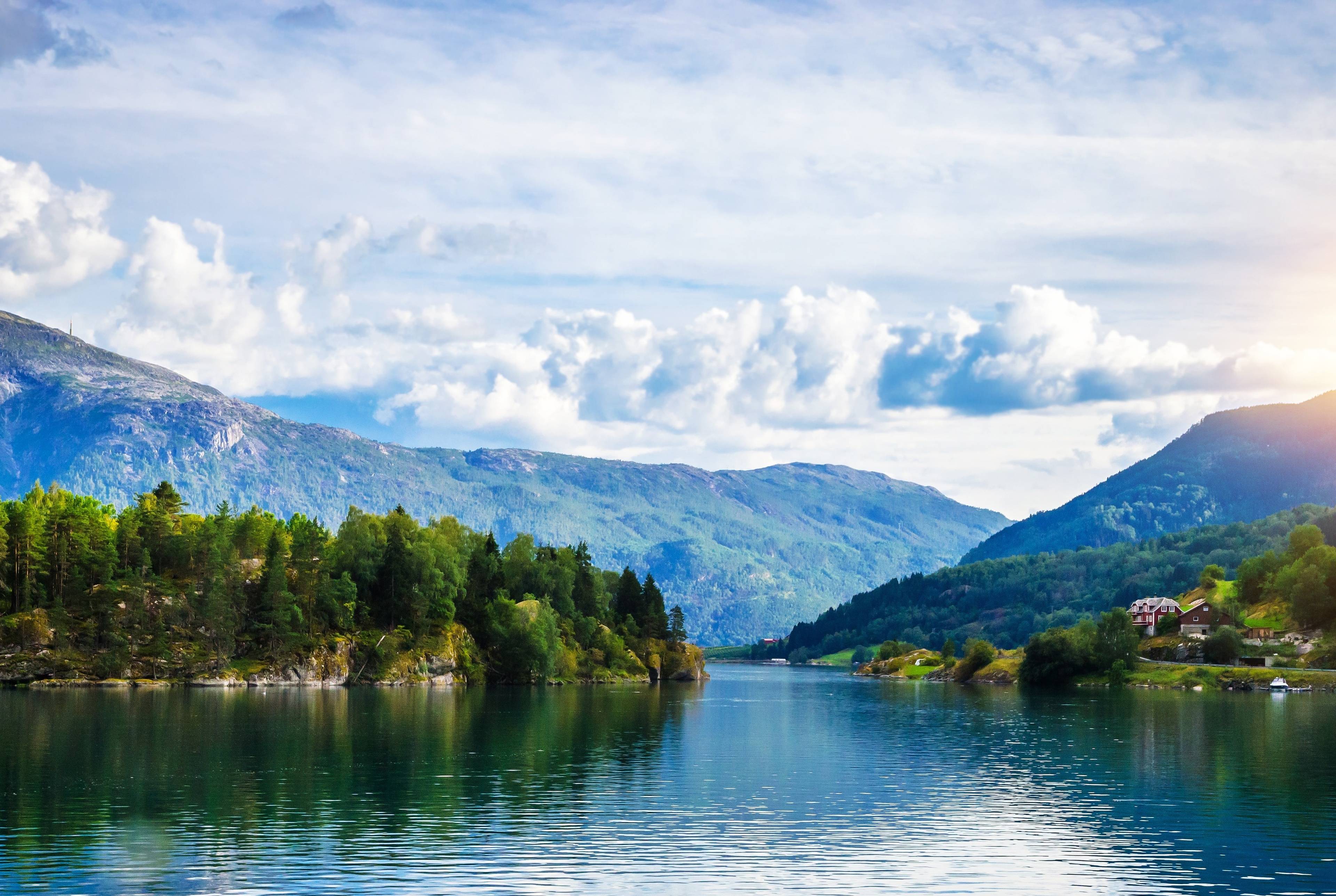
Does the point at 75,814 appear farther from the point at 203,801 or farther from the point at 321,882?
the point at 321,882

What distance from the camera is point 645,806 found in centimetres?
6344

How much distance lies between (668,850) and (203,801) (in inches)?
966

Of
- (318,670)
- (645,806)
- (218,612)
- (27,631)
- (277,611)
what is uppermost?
(218,612)

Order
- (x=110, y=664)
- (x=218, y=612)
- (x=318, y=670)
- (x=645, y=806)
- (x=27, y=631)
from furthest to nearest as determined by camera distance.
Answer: (x=318, y=670)
(x=218, y=612)
(x=110, y=664)
(x=27, y=631)
(x=645, y=806)

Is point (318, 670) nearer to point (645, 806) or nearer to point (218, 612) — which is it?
point (218, 612)

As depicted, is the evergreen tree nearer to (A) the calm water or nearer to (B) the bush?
(B) the bush

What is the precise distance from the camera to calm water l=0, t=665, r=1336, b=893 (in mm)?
45562

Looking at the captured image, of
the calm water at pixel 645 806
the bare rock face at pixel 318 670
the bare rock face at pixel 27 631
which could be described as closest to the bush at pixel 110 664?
the bare rock face at pixel 27 631

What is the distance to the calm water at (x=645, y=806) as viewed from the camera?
4556 cm

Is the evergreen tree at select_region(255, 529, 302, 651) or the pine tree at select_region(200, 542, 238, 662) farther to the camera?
the evergreen tree at select_region(255, 529, 302, 651)

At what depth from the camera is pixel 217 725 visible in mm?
103938

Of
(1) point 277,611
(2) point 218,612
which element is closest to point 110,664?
(2) point 218,612

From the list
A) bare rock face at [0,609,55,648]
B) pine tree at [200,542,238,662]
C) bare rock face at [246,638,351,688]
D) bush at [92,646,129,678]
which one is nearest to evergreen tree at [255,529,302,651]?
bare rock face at [246,638,351,688]

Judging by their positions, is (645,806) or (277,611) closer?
(645,806)
